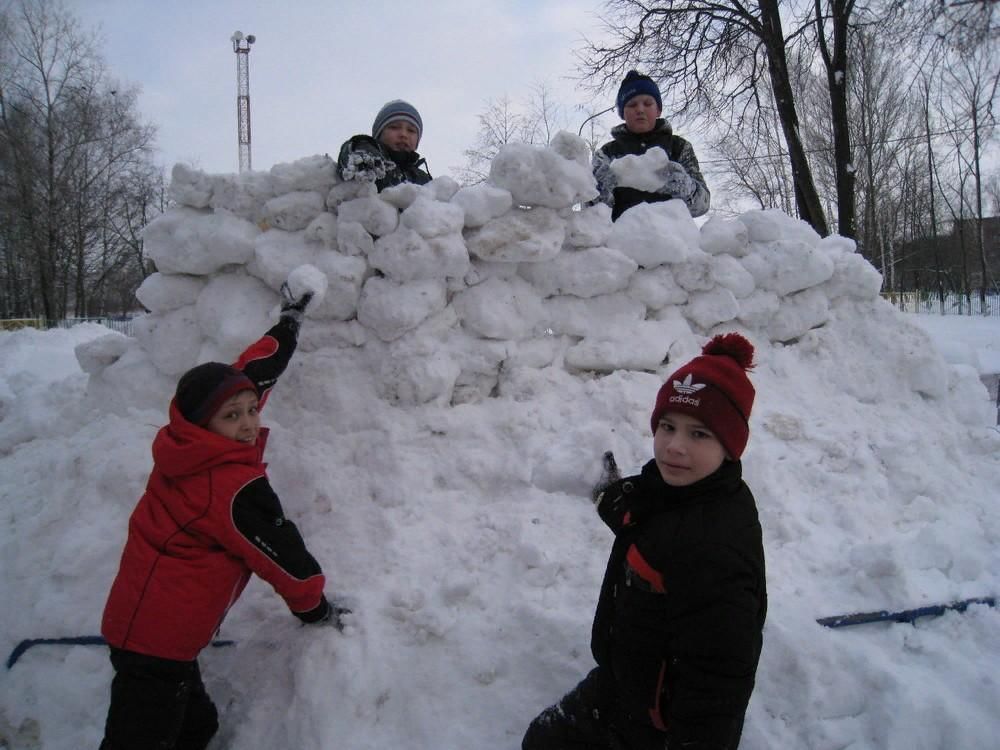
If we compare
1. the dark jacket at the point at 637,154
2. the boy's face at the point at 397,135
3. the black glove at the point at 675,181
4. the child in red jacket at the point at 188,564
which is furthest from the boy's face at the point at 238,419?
the black glove at the point at 675,181

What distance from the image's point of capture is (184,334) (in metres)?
2.93

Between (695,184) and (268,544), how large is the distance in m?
3.16

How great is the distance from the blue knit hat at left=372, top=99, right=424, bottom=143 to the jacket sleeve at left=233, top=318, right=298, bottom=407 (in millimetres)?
1349

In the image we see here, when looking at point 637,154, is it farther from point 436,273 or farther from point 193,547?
point 193,547

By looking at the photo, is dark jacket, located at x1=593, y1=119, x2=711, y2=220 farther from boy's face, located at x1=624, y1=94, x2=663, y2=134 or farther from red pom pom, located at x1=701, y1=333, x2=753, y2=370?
red pom pom, located at x1=701, y1=333, x2=753, y2=370

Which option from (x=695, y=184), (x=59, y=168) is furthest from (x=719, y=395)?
(x=59, y=168)

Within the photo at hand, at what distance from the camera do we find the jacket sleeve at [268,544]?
1.74 m

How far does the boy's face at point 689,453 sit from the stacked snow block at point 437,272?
1.49m

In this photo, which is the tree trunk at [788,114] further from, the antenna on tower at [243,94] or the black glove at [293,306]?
the antenna on tower at [243,94]

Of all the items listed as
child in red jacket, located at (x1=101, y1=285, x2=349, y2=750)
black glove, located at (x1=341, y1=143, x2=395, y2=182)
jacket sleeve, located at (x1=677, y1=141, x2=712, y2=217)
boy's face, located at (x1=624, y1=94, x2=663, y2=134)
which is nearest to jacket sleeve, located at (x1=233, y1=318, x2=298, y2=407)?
child in red jacket, located at (x1=101, y1=285, x2=349, y2=750)

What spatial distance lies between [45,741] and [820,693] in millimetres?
2434

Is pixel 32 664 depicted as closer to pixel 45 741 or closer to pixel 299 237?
pixel 45 741

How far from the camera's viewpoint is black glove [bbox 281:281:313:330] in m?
2.57

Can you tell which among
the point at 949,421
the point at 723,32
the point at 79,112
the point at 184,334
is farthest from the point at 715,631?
the point at 79,112
